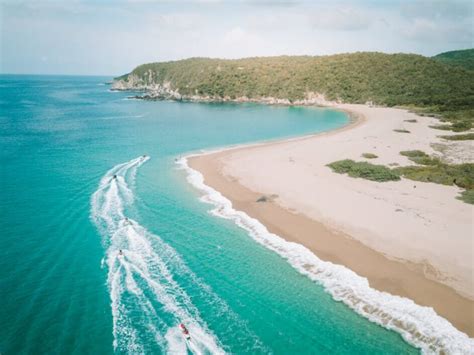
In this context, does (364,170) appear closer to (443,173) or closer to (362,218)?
(443,173)

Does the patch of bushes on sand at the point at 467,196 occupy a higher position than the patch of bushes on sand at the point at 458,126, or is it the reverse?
the patch of bushes on sand at the point at 458,126

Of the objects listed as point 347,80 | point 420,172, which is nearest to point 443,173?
point 420,172

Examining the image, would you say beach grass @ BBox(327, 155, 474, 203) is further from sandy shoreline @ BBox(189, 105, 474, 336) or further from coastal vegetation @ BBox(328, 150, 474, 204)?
sandy shoreline @ BBox(189, 105, 474, 336)

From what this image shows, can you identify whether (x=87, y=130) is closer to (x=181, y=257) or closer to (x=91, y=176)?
(x=91, y=176)

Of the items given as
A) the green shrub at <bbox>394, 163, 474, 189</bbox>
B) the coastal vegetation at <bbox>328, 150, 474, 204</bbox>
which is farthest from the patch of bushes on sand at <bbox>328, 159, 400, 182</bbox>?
the green shrub at <bbox>394, 163, 474, 189</bbox>

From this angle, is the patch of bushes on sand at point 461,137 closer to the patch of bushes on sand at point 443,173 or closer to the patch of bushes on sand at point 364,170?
the patch of bushes on sand at point 443,173

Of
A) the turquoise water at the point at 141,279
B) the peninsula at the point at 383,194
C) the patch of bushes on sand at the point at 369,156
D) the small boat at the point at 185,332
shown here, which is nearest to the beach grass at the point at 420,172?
the peninsula at the point at 383,194
